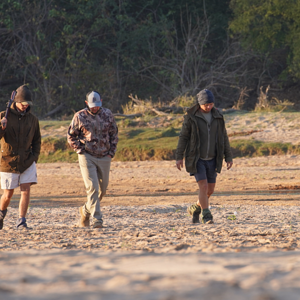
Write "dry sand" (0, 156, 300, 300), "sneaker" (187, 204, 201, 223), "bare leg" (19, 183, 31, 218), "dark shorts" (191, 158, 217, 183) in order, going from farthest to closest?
"sneaker" (187, 204, 201, 223), "dark shorts" (191, 158, 217, 183), "bare leg" (19, 183, 31, 218), "dry sand" (0, 156, 300, 300)

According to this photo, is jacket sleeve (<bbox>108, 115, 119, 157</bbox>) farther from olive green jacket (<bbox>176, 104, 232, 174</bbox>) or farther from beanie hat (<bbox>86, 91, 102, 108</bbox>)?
olive green jacket (<bbox>176, 104, 232, 174</bbox>)

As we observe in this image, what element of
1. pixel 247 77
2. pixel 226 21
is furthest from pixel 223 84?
pixel 226 21

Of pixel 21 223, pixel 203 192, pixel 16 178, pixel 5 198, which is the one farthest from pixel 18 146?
pixel 203 192

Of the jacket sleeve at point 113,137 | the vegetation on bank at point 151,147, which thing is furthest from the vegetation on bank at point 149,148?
the jacket sleeve at point 113,137

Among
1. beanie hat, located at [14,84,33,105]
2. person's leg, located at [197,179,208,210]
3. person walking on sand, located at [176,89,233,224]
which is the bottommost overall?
Result: person's leg, located at [197,179,208,210]

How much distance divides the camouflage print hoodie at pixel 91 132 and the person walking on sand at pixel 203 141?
999mm

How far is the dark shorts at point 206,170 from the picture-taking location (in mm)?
7602

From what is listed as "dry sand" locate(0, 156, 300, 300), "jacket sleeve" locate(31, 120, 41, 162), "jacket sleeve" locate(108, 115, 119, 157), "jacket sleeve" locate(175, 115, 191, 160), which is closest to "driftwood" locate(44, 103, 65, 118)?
"dry sand" locate(0, 156, 300, 300)

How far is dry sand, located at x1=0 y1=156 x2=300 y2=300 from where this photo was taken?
312 centimetres

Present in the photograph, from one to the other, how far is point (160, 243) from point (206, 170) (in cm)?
191

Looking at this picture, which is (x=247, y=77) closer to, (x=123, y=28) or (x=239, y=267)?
(x=123, y=28)

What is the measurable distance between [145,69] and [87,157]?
2469cm

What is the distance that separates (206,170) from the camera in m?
7.71

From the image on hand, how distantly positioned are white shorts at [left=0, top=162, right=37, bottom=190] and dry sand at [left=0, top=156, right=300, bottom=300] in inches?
24.2
